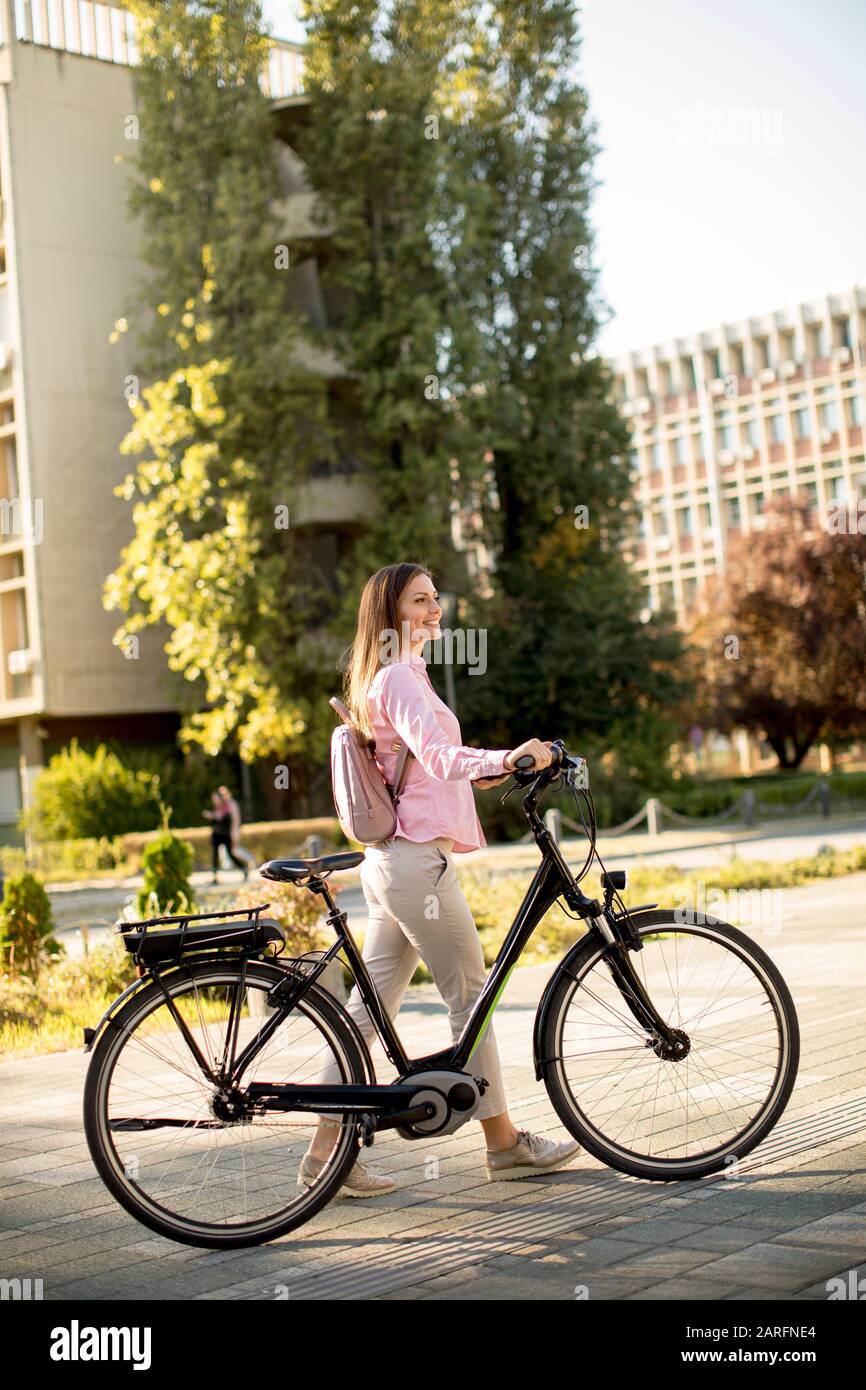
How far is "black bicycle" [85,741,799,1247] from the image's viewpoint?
4.68 m

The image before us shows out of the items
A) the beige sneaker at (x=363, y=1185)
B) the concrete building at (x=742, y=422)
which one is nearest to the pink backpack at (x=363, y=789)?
the beige sneaker at (x=363, y=1185)

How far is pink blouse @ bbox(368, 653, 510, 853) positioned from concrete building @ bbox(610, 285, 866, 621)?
77775 millimetres

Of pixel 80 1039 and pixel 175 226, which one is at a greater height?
pixel 175 226

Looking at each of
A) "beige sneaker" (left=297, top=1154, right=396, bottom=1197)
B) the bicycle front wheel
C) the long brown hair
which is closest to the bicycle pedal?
"beige sneaker" (left=297, top=1154, right=396, bottom=1197)

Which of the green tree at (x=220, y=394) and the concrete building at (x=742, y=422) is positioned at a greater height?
the concrete building at (x=742, y=422)

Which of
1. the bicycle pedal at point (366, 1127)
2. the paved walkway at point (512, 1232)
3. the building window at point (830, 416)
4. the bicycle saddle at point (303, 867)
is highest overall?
the building window at point (830, 416)

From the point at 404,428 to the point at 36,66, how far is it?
46.1 feet

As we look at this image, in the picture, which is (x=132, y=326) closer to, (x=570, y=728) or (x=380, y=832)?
(x=570, y=728)

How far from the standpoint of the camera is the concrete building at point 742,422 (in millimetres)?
84438

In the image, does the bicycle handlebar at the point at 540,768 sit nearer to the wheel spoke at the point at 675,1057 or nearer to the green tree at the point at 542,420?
the wheel spoke at the point at 675,1057

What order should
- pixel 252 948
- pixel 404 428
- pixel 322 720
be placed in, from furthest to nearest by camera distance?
pixel 404 428 < pixel 322 720 < pixel 252 948

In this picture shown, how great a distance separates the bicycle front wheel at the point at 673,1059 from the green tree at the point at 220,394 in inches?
1153
